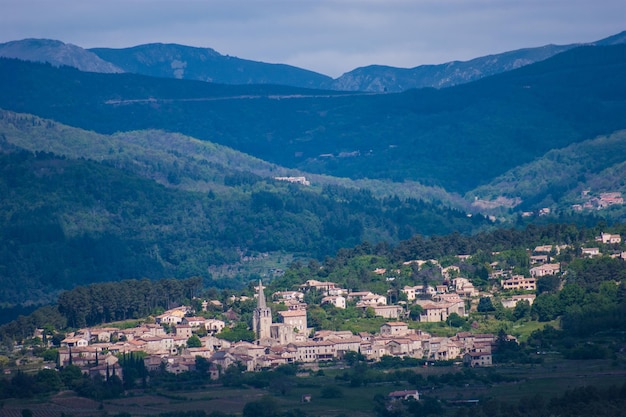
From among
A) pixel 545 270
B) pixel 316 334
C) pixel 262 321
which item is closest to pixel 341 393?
pixel 316 334

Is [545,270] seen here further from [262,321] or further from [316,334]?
[262,321]

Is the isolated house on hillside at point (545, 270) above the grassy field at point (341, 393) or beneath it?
above

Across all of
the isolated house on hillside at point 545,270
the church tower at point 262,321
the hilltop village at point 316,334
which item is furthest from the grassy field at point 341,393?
the isolated house on hillside at point 545,270

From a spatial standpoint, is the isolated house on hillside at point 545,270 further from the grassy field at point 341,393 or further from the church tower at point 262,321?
the grassy field at point 341,393

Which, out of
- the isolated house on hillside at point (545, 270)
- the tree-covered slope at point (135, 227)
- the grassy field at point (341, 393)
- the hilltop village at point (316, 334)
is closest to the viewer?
the grassy field at point (341, 393)

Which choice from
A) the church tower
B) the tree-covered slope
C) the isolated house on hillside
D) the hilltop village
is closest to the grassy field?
the hilltop village

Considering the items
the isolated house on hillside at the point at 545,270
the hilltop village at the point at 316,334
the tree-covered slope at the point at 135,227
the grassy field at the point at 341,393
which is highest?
the tree-covered slope at the point at 135,227

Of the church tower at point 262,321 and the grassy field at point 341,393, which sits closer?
the grassy field at point 341,393

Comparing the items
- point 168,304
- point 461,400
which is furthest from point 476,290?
point 461,400

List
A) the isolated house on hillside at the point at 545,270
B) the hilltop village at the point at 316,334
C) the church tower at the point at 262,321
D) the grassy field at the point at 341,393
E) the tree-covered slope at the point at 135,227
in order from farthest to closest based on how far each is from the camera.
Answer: the tree-covered slope at the point at 135,227 < the isolated house on hillside at the point at 545,270 < the church tower at the point at 262,321 < the hilltop village at the point at 316,334 < the grassy field at the point at 341,393
